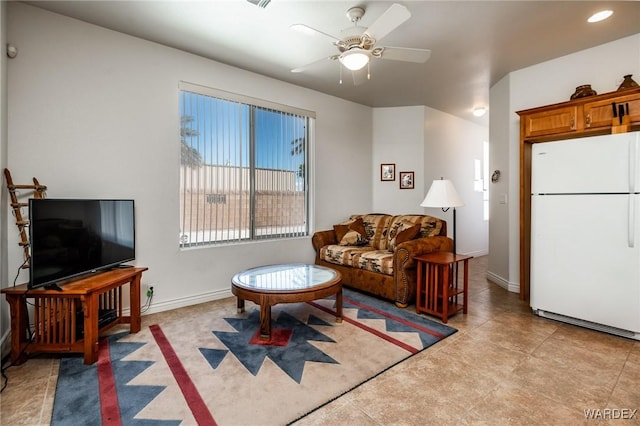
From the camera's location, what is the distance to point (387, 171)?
5.23 metres

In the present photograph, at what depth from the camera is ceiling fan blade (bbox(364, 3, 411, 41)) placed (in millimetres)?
1920

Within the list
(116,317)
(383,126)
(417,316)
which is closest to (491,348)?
(417,316)

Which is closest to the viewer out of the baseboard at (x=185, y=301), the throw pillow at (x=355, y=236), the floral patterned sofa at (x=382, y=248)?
the baseboard at (x=185, y=301)

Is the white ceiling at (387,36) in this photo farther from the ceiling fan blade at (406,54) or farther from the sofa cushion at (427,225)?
the sofa cushion at (427,225)

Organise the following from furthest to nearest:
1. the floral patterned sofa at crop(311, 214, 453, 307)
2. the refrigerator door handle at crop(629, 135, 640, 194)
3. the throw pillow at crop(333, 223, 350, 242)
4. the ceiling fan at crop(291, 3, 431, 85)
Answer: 1. the throw pillow at crop(333, 223, 350, 242)
2. the floral patterned sofa at crop(311, 214, 453, 307)
3. the refrigerator door handle at crop(629, 135, 640, 194)
4. the ceiling fan at crop(291, 3, 431, 85)

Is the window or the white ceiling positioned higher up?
the white ceiling

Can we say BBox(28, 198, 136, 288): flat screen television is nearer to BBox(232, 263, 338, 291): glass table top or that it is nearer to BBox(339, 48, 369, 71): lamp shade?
BBox(232, 263, 338, 291): glass table top

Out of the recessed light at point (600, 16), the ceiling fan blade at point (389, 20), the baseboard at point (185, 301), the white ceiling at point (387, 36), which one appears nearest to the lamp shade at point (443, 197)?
the white ceiling at point (387, 36)

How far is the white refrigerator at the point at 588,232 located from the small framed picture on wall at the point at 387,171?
241 cm

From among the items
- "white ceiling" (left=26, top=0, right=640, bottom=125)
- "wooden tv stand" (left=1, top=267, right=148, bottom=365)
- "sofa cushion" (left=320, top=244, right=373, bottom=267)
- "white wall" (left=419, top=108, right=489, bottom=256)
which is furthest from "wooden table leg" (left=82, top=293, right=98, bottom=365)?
"white wall" (left=419, top=108, right=489, bottom=256)

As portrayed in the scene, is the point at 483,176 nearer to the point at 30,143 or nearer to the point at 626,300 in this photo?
the point at 626,300

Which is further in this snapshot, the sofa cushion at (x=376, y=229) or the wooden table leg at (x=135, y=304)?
the sofa cushion at (x=376, y=229)

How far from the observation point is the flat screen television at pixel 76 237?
1.99 m

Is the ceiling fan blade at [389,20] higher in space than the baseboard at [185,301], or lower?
higher
